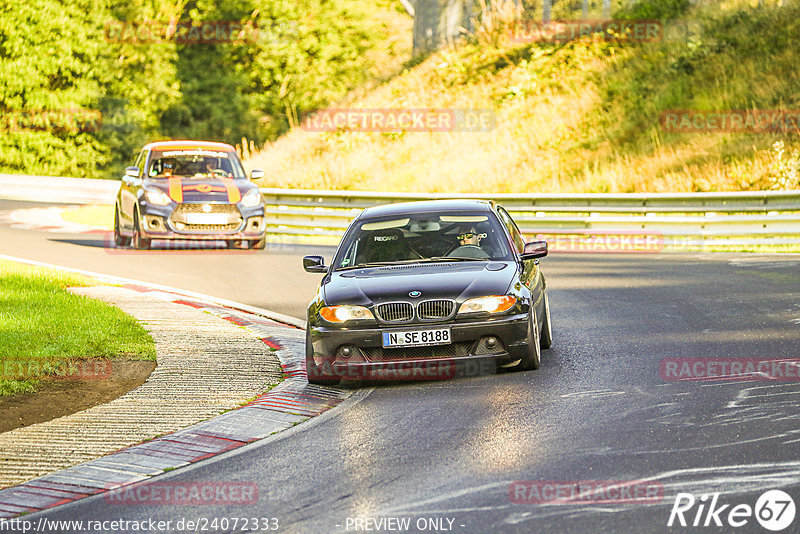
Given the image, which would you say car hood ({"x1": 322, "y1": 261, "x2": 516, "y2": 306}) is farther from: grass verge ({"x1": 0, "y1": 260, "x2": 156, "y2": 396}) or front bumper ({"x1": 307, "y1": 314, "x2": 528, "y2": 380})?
grass verge ({"x1": 0, "y1": 260, "x2": 156, "y2": 396})

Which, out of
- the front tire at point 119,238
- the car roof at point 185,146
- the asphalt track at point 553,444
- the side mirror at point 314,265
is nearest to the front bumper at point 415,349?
the asphalt track at point 553,444

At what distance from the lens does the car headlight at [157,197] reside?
20.7 m

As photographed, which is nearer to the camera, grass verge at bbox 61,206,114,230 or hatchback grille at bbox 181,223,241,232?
hatchback grille at bbox 181,223,241,232

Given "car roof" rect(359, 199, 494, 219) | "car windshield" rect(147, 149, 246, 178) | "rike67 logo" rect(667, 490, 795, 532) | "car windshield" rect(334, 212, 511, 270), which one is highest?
"car windshield" rect(147, 149, 246, 178)

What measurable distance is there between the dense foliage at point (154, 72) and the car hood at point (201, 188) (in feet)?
109

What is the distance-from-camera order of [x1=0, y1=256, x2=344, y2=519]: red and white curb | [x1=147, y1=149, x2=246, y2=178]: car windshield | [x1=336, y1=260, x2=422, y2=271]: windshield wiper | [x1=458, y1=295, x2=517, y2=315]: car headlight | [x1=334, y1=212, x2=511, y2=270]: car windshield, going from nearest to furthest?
1. [x1=0, y1=256, x2=344, y2=519]: red and white curb
2. [x1=458, y1=295, x2=517, y2=315]: car headlight
3. [x1=336, y1=260, x2=422, y2=271]: windshield wiper
4. [x1=334, y1=212, x2=511, y2=270]: car windshield
5. [x1=147, y1=149, x2=246, y2=178]: car windshield

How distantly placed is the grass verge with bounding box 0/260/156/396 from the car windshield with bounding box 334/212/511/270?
7.11ft

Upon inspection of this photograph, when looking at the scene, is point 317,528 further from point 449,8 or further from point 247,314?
point 449,8

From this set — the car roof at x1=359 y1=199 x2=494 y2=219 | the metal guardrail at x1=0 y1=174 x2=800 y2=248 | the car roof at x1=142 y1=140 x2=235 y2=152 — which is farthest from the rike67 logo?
the car roof at x1=142 y1=140 x2=235 y2=152

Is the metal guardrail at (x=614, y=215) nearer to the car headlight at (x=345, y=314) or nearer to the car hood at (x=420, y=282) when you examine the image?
the car hood at (x=420, y=282)

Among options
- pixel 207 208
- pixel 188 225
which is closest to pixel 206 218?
pixel 207 208

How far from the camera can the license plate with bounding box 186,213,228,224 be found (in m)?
20.7

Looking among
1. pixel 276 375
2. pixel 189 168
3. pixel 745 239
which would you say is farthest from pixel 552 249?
pixel 276 375

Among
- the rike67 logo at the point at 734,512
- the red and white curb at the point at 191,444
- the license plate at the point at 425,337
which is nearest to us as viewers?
the rike67 logo at the point at 734,512
